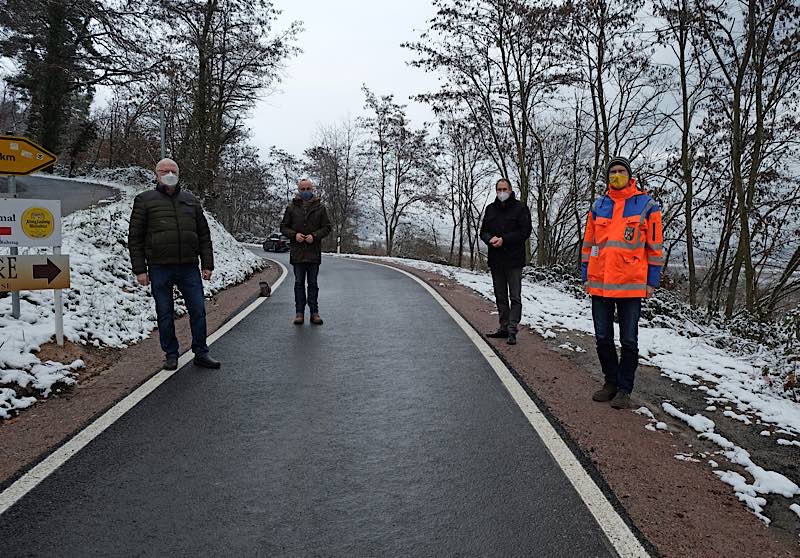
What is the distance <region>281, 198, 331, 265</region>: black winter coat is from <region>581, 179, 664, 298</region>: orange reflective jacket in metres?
4.53

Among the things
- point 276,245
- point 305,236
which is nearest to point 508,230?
point 305,236

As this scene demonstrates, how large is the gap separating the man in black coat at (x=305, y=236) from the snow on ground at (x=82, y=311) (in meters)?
2.05

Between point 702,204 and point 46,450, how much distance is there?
17.3 m

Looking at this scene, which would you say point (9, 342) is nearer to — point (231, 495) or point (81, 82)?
point (231, 495)

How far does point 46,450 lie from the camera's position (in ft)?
12.4

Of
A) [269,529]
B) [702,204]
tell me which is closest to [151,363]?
[269,529]

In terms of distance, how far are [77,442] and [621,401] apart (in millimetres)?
4123

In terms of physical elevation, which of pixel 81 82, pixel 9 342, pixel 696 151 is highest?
pixel 81 82

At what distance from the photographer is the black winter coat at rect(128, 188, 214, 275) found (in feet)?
18.9

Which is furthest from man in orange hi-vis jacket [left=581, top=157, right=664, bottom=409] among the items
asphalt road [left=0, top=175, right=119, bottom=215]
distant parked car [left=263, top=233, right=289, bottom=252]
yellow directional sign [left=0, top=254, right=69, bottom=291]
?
distant parked car [left=263, top=233, right=289, bottom=252]

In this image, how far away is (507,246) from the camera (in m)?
7.45

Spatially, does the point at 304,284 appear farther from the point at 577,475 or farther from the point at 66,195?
the point at 66,195

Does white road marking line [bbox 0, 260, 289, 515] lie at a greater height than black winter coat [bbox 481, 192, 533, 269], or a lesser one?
lesser

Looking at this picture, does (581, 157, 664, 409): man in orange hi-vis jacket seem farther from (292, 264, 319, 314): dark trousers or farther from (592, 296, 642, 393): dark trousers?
(292, 264, 319, 314): dark trousers
